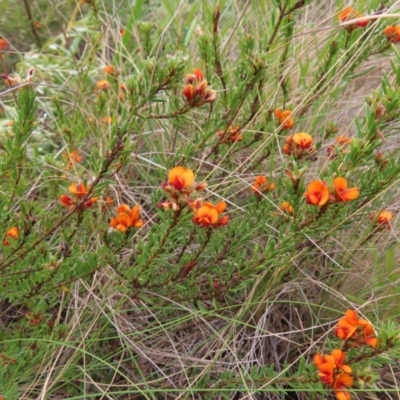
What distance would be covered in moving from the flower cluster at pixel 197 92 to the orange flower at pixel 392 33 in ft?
2.07

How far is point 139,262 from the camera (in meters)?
1.23

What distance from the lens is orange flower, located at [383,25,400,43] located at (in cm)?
147

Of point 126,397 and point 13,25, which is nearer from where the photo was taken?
point 126,397

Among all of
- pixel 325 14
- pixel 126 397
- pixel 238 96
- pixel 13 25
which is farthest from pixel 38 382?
pixel 325 14

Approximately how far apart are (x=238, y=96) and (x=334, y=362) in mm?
639

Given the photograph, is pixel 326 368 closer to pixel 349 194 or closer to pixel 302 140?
pixel 349 194

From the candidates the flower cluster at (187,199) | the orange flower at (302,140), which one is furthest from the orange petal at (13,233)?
the orange flower at (302,140)

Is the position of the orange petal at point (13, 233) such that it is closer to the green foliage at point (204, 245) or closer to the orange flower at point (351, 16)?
the green foliage at point (204, 245)

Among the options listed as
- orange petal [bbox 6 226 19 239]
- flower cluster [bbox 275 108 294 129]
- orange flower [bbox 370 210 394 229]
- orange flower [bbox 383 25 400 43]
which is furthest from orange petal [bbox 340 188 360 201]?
orange petal [bbox 6 226 19 239]

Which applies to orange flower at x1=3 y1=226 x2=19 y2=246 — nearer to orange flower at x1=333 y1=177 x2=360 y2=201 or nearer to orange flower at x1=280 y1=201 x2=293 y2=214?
orange flower at x1=280 y1=201 x2=293 y2=214

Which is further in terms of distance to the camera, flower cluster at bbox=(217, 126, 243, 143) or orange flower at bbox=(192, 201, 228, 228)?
flower cluster at bbox=(217, 126, 243, 143)

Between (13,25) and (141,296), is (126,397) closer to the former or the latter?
(141,296)

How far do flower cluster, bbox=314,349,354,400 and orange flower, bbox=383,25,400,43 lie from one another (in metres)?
0.87

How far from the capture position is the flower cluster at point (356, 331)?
3.51 feet
